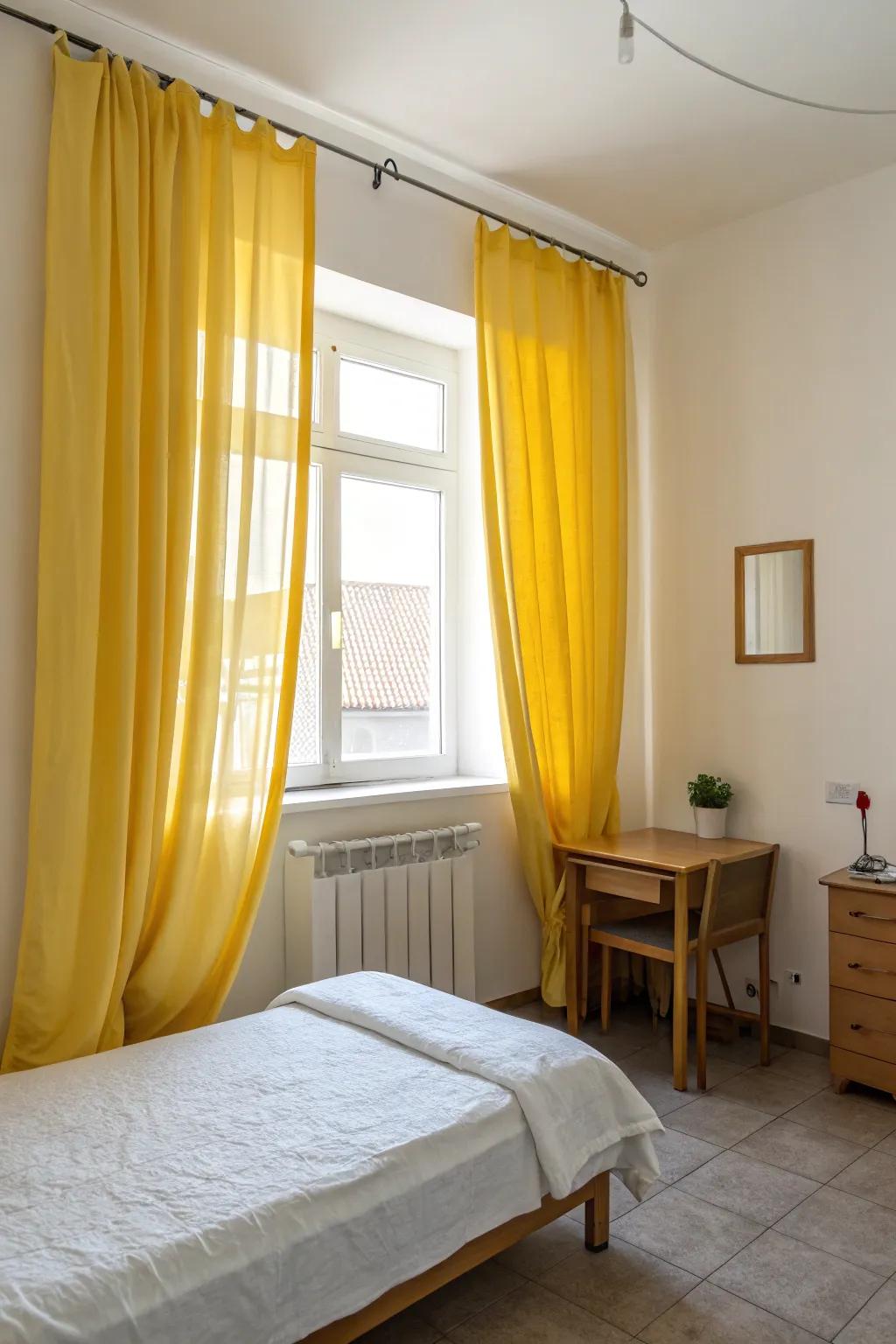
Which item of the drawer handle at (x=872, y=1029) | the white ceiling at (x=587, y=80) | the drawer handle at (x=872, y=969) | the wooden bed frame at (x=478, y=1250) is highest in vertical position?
the white ceiling at (x=587, y=80)

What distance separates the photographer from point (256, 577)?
2734 millimetres

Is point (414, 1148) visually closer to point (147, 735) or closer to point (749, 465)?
point (147, 735)

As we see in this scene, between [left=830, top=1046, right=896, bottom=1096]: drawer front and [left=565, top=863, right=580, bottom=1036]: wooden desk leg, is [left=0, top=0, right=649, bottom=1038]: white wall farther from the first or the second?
[left=830, top=1046, right=896, bottom=1096]: drawer front

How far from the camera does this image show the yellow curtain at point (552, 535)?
3.41 meters

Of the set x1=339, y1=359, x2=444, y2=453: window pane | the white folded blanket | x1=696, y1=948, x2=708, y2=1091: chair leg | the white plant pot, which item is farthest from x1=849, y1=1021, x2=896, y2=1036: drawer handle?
x1=339, y1=359, x2=444, y2=453: window pane

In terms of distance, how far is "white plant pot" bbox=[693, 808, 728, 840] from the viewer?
356 centimetres

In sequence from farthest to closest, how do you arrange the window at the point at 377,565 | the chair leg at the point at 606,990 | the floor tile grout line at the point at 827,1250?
the chair leg at the point at 606,990 < the window at the point at 377,565 < the floor tile grout line at the point at 827,1250

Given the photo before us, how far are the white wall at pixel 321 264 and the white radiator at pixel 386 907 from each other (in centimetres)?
9

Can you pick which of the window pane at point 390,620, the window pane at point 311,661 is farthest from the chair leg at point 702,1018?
the window pane at point 311,661

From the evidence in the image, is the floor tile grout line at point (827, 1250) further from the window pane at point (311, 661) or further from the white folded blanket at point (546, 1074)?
the window pane at point (311, 661)

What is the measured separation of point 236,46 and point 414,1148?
107 inches

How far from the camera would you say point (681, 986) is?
10.0 feet

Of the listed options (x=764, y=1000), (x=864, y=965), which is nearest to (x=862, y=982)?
(x=864, y=965)

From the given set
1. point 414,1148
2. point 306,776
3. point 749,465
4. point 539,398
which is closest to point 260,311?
point 539,398
